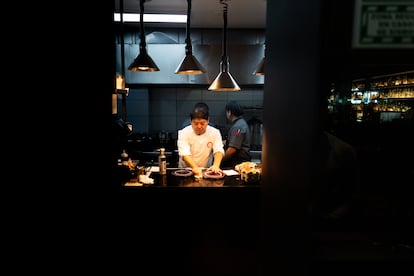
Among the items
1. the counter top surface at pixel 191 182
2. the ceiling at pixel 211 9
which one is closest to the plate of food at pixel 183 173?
the counter top surface at pixel 191 182

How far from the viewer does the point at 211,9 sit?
172 inches

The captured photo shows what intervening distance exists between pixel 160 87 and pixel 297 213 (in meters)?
5.08

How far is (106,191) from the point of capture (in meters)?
1.90

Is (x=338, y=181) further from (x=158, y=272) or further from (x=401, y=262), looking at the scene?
(x=158, y=272)

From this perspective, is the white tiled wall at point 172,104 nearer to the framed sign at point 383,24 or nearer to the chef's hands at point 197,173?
the chef's hands at point 197,173

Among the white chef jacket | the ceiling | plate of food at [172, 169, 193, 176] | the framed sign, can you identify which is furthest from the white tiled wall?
the framed sign

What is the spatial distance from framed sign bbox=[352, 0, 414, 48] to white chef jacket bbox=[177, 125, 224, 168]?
346cm

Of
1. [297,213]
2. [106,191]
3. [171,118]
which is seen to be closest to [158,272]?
[106,191]

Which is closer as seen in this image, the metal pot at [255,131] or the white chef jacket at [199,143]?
the white chef jacket at [199,143]

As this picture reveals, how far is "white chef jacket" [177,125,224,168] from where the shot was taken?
438 cm

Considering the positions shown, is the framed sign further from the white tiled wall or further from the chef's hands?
the white tiled wall

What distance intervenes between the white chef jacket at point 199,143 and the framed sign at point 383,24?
3463 mm

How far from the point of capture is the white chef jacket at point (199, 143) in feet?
14.4

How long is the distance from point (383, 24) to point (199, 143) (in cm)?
357
